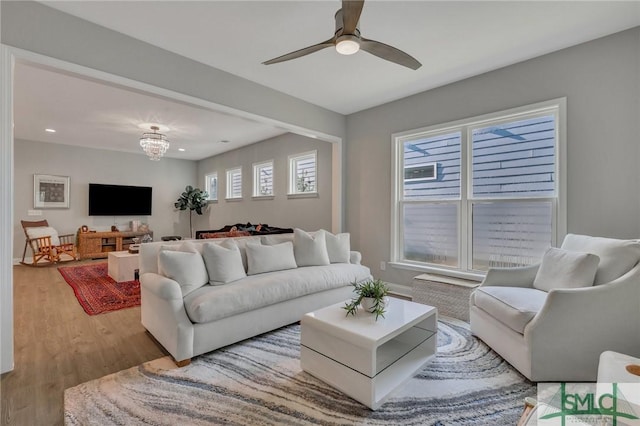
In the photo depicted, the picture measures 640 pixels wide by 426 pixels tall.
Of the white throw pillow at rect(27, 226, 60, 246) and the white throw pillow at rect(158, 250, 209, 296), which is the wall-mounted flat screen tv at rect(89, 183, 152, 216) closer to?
the white throw pillow at rect(27, 226, 60, 246)

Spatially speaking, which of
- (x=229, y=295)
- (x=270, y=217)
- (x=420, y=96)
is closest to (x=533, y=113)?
(x=420, y=96)

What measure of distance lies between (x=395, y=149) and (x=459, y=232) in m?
1.41

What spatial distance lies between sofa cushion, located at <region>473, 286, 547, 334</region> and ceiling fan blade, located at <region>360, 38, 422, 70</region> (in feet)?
6.24

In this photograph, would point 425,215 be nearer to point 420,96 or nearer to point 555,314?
point 420,96

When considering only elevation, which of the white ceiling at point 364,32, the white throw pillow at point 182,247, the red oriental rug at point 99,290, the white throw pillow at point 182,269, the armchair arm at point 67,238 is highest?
the white ceiling at point 364,32

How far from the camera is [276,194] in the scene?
A: 5840mm

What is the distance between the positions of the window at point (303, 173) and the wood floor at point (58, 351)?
10.2ft

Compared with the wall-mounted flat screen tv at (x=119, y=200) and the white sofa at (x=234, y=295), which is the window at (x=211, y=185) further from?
the white sofa at (x=234, y=295)

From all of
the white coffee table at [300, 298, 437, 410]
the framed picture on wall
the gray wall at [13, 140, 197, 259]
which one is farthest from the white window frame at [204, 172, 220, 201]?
the white coffee table at [300, 298, 437, 410]

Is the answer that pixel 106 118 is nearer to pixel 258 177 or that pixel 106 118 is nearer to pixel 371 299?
pixel 258 177

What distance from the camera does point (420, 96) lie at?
12.4 ft

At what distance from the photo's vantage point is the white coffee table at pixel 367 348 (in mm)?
1649

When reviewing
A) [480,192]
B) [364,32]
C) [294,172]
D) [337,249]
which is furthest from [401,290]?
[364,32]

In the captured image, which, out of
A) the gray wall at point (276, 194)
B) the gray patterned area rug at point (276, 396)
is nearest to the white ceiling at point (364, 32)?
the gray wall at point (276, 194)
